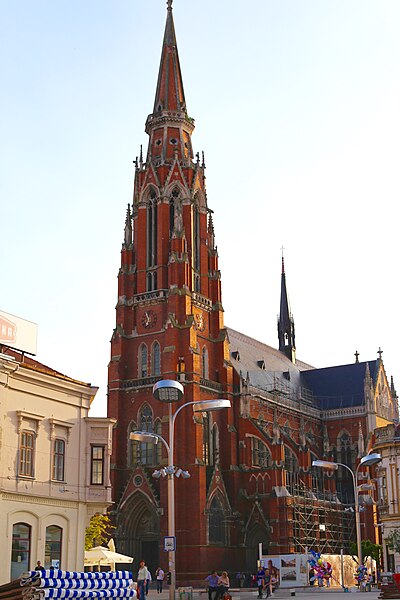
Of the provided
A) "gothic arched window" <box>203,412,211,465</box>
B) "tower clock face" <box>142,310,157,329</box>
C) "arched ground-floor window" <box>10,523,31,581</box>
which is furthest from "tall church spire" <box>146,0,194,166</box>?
"arched ground-floor window" <box>10,523,31,581</box>

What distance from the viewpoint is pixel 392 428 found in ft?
184

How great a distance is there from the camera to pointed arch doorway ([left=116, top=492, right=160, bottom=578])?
64562mm

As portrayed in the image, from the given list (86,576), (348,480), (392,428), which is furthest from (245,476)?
(86,576)

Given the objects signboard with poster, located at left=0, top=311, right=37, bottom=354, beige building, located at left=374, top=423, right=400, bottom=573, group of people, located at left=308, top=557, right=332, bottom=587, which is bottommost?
group of people, located at left=308, top=557, right=332, bottom=587

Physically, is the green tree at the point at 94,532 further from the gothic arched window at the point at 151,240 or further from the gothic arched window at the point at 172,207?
the gothic arched window at the point at 172,207

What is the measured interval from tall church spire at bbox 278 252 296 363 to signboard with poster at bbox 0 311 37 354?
66.1m

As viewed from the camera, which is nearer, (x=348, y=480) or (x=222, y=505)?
(x=222, y=505)

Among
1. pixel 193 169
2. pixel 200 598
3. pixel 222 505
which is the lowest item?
pixel 200 598

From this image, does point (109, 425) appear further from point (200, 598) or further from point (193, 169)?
point (193, 169)

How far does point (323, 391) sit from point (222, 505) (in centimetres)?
3192

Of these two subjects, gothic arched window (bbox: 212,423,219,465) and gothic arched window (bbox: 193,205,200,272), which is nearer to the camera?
gothic arched window (bbox: 212,423,219,465)

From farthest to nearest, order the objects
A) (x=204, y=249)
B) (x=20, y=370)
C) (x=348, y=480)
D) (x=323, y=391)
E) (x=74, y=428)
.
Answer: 1. (x=323, y=391)
2. (x=348, y=480)
3. (x=204, y=249)
4. (x=74, y=428)
5. (x=20, y=370)

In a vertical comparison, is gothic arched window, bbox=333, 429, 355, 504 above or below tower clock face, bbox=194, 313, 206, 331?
below

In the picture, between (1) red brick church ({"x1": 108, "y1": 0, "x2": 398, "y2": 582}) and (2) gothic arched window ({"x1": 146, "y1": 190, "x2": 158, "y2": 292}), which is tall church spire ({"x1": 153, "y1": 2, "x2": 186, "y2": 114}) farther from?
(2) gothic arched window ({"x1": 146, "y1": 190, "x2": 158, "y2": 292})
